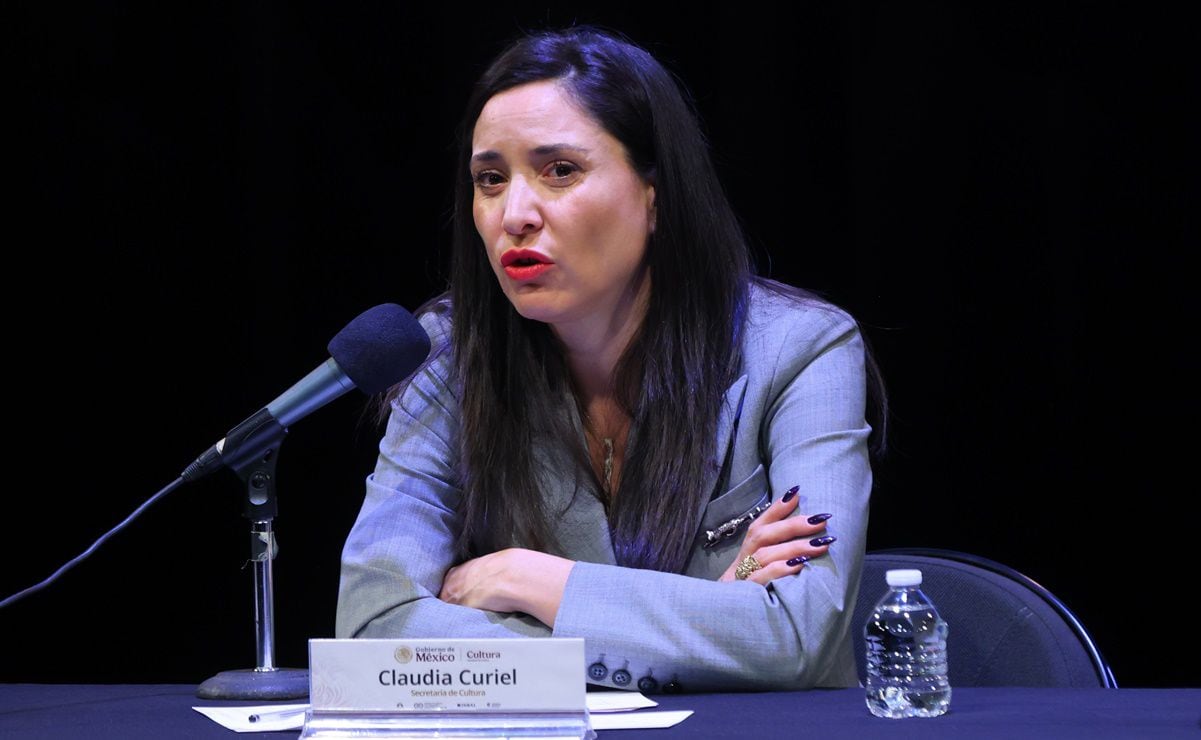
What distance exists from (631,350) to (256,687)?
92 cm

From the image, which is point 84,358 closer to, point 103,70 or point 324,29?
→ point 103,70

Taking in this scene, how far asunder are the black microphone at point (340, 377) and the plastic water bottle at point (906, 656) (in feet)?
2.29

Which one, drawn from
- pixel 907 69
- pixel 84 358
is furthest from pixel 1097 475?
pixel 84 358

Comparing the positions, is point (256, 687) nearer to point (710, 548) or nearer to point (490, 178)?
point (710, 548)

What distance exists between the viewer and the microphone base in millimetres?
1664

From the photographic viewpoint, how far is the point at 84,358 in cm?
323

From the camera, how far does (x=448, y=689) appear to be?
1.33m

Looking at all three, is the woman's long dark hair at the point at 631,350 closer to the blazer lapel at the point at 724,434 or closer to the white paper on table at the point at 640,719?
the blazer lapel at the point at 724,434

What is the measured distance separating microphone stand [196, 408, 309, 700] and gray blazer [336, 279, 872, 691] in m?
0.28

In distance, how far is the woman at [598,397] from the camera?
1.98 meters

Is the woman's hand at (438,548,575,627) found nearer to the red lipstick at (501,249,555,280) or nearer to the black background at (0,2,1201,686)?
the red lipstick at (501,249,555,280)

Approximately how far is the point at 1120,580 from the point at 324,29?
215 cm

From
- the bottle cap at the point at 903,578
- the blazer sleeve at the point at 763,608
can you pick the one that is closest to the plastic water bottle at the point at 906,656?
the bottle cap at the point at 903,578

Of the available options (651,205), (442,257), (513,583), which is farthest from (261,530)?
(442,257)
